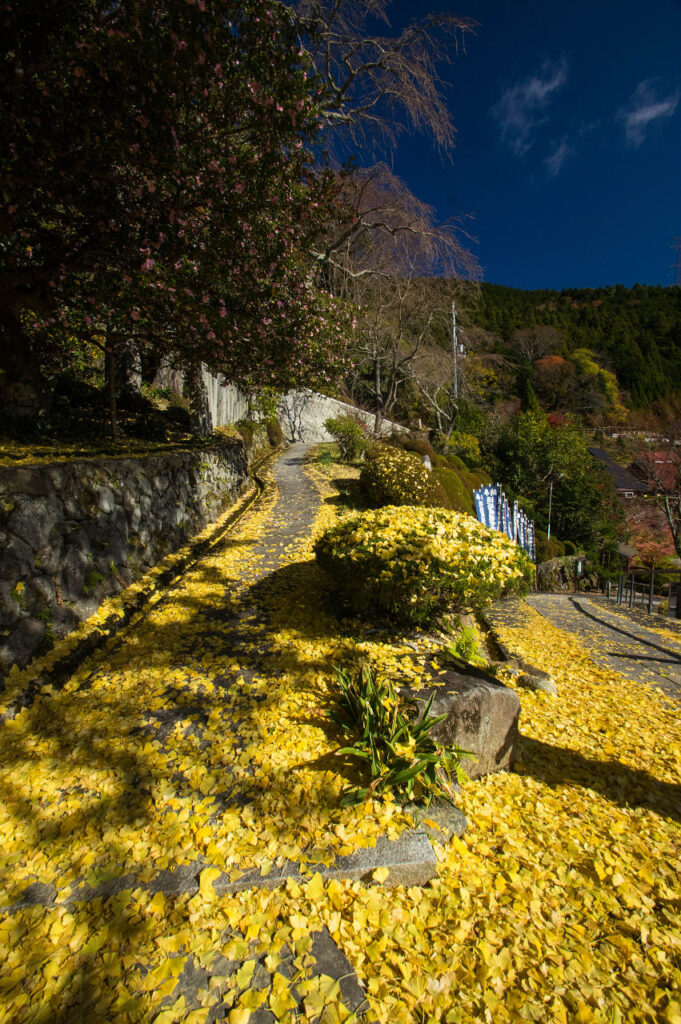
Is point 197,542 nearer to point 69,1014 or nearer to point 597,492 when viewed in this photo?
point 69,1014

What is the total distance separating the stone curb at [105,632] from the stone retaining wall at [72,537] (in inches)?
6.9

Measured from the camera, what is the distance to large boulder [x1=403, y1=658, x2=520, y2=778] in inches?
104

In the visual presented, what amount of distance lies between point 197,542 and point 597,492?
705 inches

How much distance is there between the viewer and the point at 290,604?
4387mm

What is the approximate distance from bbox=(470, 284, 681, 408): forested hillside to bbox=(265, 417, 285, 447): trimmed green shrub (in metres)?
22.1

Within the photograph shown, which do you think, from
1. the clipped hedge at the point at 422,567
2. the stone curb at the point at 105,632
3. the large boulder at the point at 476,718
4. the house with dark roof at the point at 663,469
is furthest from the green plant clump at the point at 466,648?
the house with dark roof at the point at 663,469

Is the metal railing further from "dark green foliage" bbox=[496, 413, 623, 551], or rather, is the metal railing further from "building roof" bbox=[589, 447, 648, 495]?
"building roof" bbox=[589, 447, 648, 495]

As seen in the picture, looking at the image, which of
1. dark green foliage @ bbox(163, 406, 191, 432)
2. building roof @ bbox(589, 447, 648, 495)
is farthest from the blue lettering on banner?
building roof @ bbox(589, 447, 648, 495)

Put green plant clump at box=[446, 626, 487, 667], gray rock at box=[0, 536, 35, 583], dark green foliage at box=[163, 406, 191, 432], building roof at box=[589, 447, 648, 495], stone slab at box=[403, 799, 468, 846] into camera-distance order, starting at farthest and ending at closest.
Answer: building roof at box=[589, 447, 648, 495] → dark green foliage at box=[163, 406, 191, 432] → green plant clump at box=[446, 626, 487, 667] → gray rock at box=[0, 536, 35, 583] → stone slab at box=[403, 799, 468, 846]

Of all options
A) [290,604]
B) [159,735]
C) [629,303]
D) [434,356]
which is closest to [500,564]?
[290,604]

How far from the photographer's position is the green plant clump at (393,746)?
2.17 m

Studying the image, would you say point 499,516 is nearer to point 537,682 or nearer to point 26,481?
point 537,682

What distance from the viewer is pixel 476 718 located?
268 cm

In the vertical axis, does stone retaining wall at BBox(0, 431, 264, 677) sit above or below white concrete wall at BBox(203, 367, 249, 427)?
below
